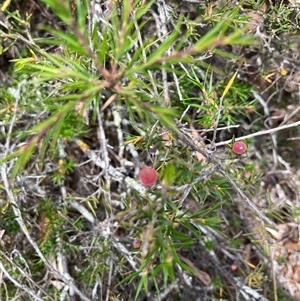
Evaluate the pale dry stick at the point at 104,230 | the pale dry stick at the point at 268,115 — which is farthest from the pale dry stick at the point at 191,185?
the pale dry stick at the point at 268,115

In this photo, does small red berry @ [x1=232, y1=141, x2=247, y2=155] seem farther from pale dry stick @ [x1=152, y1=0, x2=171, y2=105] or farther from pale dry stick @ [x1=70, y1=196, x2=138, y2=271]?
pale dry stick @ [x1=70, y1=196, x2=138, y2=271]

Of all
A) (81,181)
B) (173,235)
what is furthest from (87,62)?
(81,181)

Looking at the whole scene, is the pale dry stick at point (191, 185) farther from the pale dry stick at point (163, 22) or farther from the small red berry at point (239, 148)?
the pale dry stick at point (163, 22)

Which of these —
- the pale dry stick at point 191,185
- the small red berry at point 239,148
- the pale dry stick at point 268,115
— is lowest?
the pale dry stick at point 268,115

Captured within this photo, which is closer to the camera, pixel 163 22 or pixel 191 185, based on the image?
pixel 191 185

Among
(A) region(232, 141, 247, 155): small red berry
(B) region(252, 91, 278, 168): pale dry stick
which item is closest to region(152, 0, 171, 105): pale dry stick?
(A) region(232, 141, 247, 155): small red berry

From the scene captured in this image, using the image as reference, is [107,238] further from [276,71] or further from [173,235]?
[276,71]

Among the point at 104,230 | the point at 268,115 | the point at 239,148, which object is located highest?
the point at 239,148

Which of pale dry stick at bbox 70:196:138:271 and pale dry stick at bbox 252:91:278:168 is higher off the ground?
pale dry stick at bbox 70:196:138:271

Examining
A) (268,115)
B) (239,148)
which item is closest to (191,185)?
(239,148)

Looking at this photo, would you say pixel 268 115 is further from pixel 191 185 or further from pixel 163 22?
pixel 191 185

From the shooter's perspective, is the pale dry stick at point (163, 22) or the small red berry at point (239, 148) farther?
the pale dry stick at point (163, 22)
